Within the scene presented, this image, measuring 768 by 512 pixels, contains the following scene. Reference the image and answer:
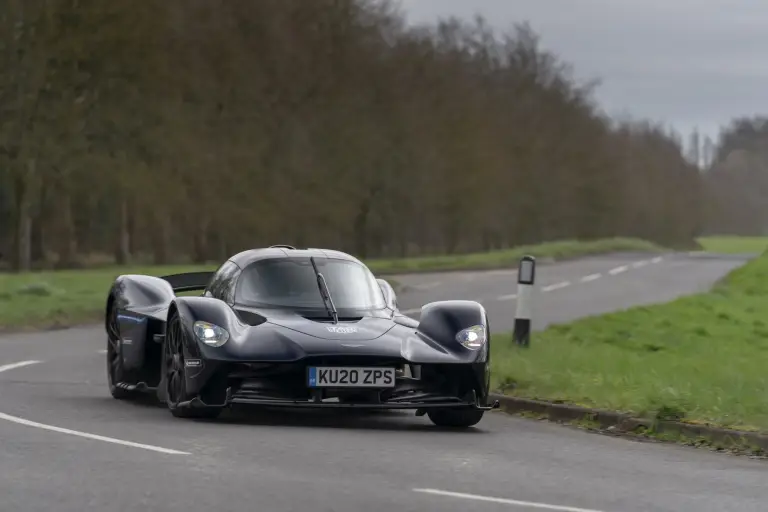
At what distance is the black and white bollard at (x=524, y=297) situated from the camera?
16.0 metres

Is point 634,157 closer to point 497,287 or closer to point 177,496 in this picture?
point 497,287

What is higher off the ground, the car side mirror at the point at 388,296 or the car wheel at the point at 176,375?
the car side mirror at the point at 388,296

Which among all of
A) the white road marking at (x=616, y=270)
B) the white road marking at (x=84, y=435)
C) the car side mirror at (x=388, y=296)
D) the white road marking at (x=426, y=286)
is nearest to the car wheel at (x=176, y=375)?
the white road marking at (x=84, y=435)

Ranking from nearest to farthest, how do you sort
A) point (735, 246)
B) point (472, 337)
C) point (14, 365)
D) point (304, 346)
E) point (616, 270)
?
point (304, 346) < point (472, 337) < point (14, 365) < point (616, 270) < point (735, 246)

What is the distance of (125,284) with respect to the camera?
13.3m

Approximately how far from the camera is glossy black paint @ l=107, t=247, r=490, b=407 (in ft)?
35.0

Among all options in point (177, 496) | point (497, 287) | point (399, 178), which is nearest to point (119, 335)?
point (177, 496)

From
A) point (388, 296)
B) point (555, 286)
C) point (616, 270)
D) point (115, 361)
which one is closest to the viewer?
point (388, 296)

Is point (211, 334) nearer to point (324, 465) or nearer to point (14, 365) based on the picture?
point (324, 465)

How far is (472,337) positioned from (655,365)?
188 inches

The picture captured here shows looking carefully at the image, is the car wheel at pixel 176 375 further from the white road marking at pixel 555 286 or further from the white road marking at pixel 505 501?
the white road marking at pixel 555 286

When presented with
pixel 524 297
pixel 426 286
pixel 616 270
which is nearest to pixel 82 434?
pixel 524 297

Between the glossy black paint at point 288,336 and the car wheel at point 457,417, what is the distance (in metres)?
0.20

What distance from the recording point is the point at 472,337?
11352 millimetres
